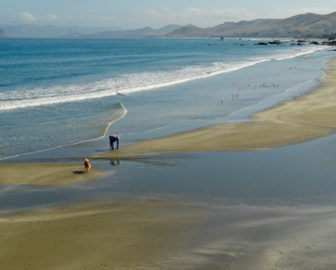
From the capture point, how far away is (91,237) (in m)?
9.40

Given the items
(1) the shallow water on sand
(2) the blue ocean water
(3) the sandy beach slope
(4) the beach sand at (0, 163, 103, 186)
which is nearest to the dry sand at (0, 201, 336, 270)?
(1) the shallow water on sand

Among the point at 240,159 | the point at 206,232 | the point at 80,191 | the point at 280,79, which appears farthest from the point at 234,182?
the point at 280,79

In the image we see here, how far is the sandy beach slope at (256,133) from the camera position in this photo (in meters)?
16.9

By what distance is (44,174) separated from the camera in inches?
547

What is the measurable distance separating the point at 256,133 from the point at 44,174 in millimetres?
9801

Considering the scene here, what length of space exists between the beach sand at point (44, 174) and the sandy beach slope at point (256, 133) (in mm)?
1828

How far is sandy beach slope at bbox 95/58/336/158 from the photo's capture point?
55.4ft

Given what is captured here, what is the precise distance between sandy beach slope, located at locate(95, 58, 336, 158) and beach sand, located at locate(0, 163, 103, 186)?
183 cm

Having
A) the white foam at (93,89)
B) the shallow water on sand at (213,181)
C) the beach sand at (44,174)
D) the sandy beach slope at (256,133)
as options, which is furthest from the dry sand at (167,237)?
the white foam at (93,89)

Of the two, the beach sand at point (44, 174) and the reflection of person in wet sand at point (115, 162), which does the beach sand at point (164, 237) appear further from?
the reflection of person in wet sand at point (115, 162)

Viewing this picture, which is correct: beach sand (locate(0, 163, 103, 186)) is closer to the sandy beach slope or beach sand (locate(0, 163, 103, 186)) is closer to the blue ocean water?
the sandy beach slope

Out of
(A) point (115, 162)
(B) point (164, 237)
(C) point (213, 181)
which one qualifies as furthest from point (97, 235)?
(A) point (115, 162)

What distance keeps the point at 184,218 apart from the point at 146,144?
7401 mm

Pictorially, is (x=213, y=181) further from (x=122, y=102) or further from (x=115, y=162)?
(x=122, y=102)
